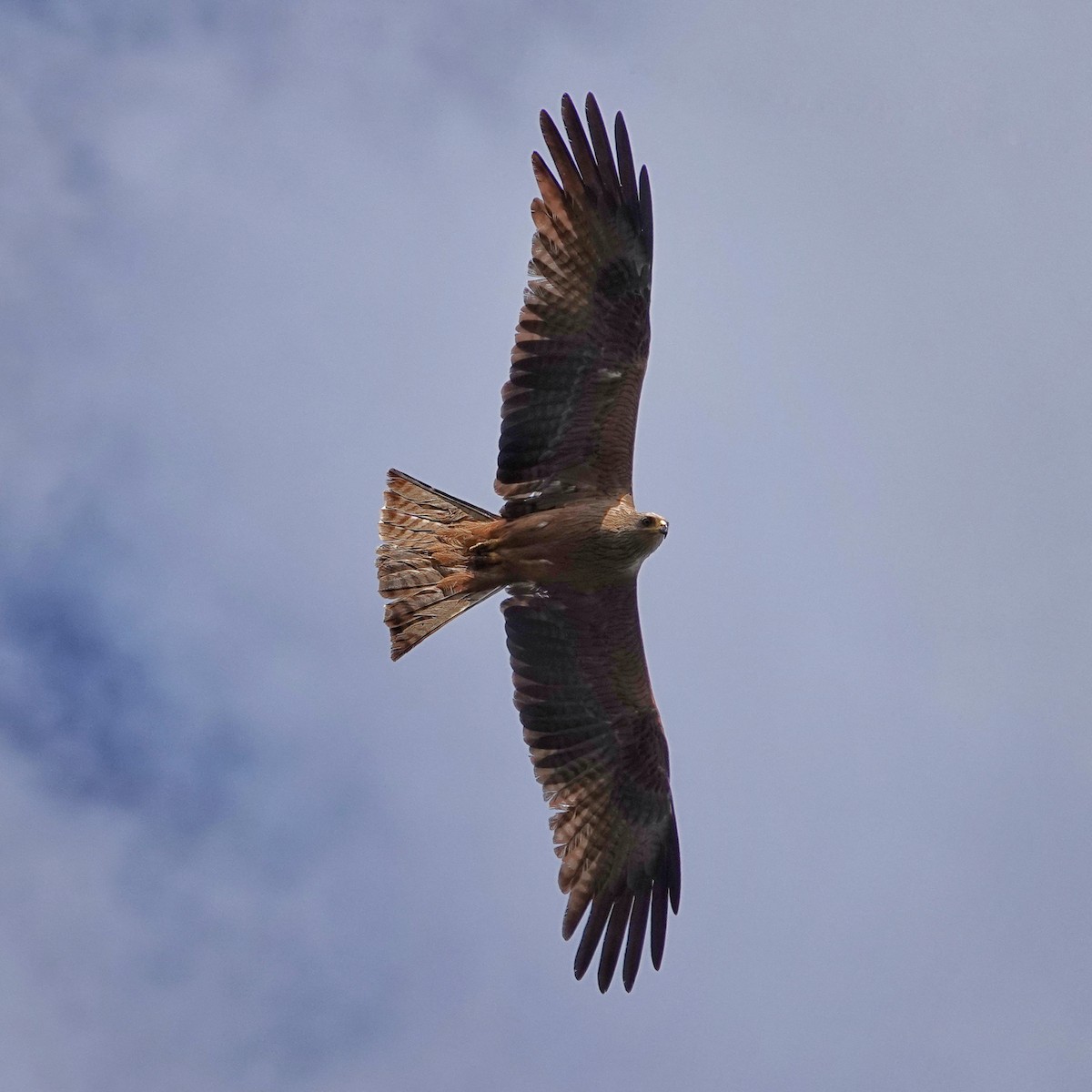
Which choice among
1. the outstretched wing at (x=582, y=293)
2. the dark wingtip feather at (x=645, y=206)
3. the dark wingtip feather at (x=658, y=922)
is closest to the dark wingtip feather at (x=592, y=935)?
the dark wingtip feather at (x=658, y=922)

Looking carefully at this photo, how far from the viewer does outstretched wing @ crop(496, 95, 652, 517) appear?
37.2 feet

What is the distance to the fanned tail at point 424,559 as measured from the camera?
12.0 metres

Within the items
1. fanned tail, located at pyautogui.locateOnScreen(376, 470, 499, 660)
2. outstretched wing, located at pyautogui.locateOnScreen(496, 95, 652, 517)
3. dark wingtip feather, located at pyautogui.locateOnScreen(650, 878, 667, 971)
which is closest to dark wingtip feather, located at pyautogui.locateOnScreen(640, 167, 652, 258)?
outstretched wing, located at pyautogui.locateOnScreen(496, 95, 652, 517)

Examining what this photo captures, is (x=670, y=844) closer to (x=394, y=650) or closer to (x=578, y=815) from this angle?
(x=578, y=815)

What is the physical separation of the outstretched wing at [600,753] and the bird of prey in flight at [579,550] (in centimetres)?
1

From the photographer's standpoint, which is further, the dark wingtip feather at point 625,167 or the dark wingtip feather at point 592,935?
the dark wingtip feather at point 592,935

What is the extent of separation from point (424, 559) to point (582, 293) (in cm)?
218

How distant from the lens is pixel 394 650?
12008mm

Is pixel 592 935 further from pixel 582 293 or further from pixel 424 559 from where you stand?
pixel 582 293

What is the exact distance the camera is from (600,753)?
40.8ft

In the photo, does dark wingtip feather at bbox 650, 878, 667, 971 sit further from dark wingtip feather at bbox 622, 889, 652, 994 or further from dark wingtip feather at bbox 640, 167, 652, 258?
dark wingtip feather at bbox 640, 167, 652, 258

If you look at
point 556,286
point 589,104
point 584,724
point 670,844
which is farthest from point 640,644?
point 589,104

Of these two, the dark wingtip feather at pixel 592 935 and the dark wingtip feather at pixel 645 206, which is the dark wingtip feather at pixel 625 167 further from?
the dark wingtip feather at pixel 592 935

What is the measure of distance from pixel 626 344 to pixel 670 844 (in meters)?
3.63
